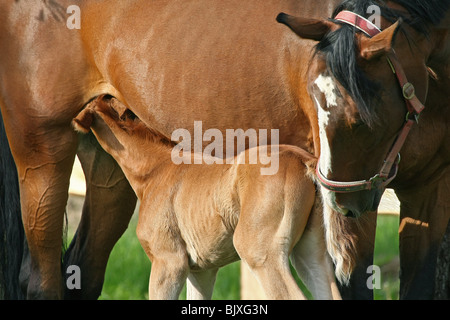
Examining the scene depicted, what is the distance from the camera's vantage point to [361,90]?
346 cm

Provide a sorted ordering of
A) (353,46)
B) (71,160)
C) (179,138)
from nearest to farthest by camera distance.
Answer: (353,46)
(179,138)
(71,160)

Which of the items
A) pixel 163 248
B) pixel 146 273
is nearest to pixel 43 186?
pixel 163 248

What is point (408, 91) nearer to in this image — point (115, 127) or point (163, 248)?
point (163, 248)

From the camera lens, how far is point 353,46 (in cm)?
351

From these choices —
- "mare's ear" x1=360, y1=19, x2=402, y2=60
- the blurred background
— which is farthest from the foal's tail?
"mare's ear" x1=360, y1=19, x2=402, y2=60

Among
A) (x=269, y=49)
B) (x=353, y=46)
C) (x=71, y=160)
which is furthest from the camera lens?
(x=71, y=160)

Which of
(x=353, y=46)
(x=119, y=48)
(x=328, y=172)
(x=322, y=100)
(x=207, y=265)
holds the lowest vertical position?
(x=207, y=265)

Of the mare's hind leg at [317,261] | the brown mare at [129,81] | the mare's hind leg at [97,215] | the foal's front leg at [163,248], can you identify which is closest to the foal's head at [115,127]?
the brown mare at [129,81]

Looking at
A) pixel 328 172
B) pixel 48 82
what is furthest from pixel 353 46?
pixel 48 82

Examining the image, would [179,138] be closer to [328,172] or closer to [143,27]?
[143,27]

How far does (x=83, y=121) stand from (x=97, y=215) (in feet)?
3.86

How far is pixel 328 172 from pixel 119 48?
163 centimetres

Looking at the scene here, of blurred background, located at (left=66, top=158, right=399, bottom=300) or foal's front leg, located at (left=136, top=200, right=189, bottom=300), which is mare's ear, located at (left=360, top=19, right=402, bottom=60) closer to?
foal's front leg, located at (left=136, top=200, right=189, bottom=300)

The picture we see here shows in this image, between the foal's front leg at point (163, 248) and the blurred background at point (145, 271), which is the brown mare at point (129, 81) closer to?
the foal's front leg at point (163, 248)
